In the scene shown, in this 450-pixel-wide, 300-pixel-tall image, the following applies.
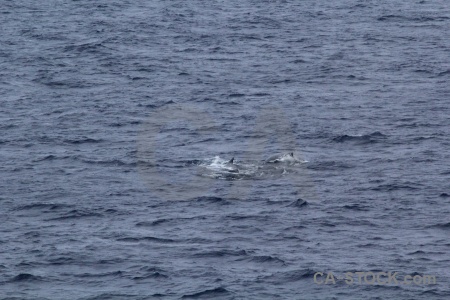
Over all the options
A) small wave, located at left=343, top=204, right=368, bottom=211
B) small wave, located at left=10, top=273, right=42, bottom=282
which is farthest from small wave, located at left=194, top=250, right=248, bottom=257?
small wave, located at left=343, top=204, right=368, bottom=211

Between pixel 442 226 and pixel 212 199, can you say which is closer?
pixel 442 226

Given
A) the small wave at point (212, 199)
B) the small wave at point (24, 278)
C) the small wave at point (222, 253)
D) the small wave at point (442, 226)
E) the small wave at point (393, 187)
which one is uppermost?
the small wave at point (393, 187)

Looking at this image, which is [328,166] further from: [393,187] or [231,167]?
[231,167]

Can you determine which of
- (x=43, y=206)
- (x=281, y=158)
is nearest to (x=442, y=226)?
(x=281, y=158)

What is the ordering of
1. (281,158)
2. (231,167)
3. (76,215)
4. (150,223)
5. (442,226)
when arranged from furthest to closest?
(281,158) < (231,167) < (76,215) < (150,223) < (442,226)

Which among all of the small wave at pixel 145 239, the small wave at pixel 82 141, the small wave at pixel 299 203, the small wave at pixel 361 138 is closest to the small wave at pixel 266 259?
the small wave at pixel 145 239

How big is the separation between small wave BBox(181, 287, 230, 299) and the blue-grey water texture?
0.11 metres

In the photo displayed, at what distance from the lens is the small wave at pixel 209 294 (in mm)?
55188

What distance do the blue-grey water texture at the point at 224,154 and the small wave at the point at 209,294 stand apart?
106mm

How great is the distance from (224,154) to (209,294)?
22888 millimetres

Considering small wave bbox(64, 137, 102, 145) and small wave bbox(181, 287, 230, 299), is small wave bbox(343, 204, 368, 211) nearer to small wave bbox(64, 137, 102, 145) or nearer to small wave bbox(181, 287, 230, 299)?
small wave bbox(181, 287, 230, 299)

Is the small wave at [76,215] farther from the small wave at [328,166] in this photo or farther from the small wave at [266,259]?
the small wave at [328,166]

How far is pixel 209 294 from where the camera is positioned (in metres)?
55.4

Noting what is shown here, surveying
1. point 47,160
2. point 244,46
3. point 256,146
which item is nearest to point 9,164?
point 47,160
